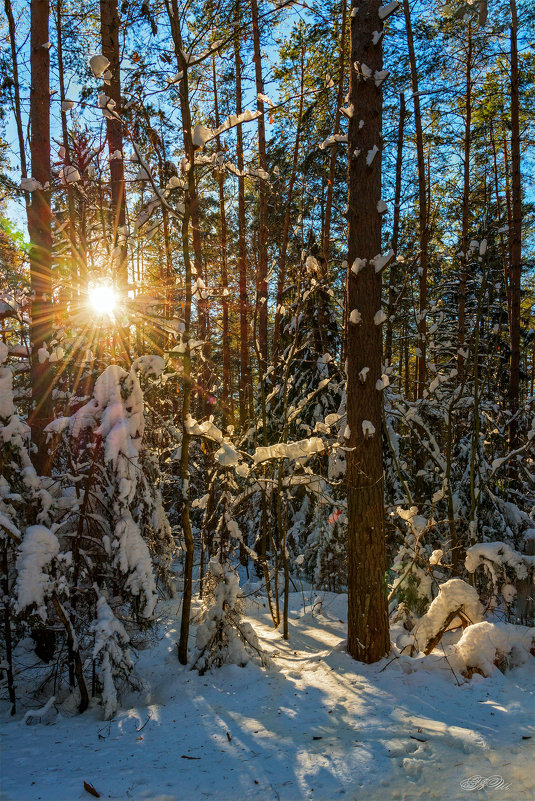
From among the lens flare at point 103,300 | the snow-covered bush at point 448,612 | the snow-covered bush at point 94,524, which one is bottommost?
the snow-covered bush at point 448,612

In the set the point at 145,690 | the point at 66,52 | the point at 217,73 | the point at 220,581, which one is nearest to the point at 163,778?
the point at 145,690

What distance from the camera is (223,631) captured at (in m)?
4.37

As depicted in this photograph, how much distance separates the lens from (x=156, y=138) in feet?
14.1

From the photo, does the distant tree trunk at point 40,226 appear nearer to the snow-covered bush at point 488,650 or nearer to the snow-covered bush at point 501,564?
the snow-covered bush at point 488,650

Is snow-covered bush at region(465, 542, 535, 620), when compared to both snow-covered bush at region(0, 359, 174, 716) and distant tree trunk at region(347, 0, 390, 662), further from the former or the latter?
snow-covered bush at region(0, 359, 174, 716)

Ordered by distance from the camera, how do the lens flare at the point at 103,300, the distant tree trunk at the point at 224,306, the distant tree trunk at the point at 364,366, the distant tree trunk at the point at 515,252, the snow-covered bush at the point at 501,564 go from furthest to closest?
the distant tree trunk at the point at 224,306, the distant tree trunk at the point at 515,252, the lens flare at the point at 103,300, the snow-covered bush at the point at 501,564, the distant tree trunk at the point at 364,366

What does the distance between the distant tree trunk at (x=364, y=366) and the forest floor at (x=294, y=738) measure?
525 millimetres

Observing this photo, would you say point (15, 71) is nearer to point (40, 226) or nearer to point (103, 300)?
point (40, 226)

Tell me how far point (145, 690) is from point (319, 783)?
2006 millimetres

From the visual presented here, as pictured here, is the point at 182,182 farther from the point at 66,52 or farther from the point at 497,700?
the point at 66,52

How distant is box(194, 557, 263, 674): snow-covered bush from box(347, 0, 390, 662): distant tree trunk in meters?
0.99

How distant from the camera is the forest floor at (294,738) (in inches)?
102

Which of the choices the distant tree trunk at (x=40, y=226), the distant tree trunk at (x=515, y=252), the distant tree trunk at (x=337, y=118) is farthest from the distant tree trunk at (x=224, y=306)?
the distant tree trunk at (x=515, y=252)

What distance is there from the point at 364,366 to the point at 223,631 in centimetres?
275
